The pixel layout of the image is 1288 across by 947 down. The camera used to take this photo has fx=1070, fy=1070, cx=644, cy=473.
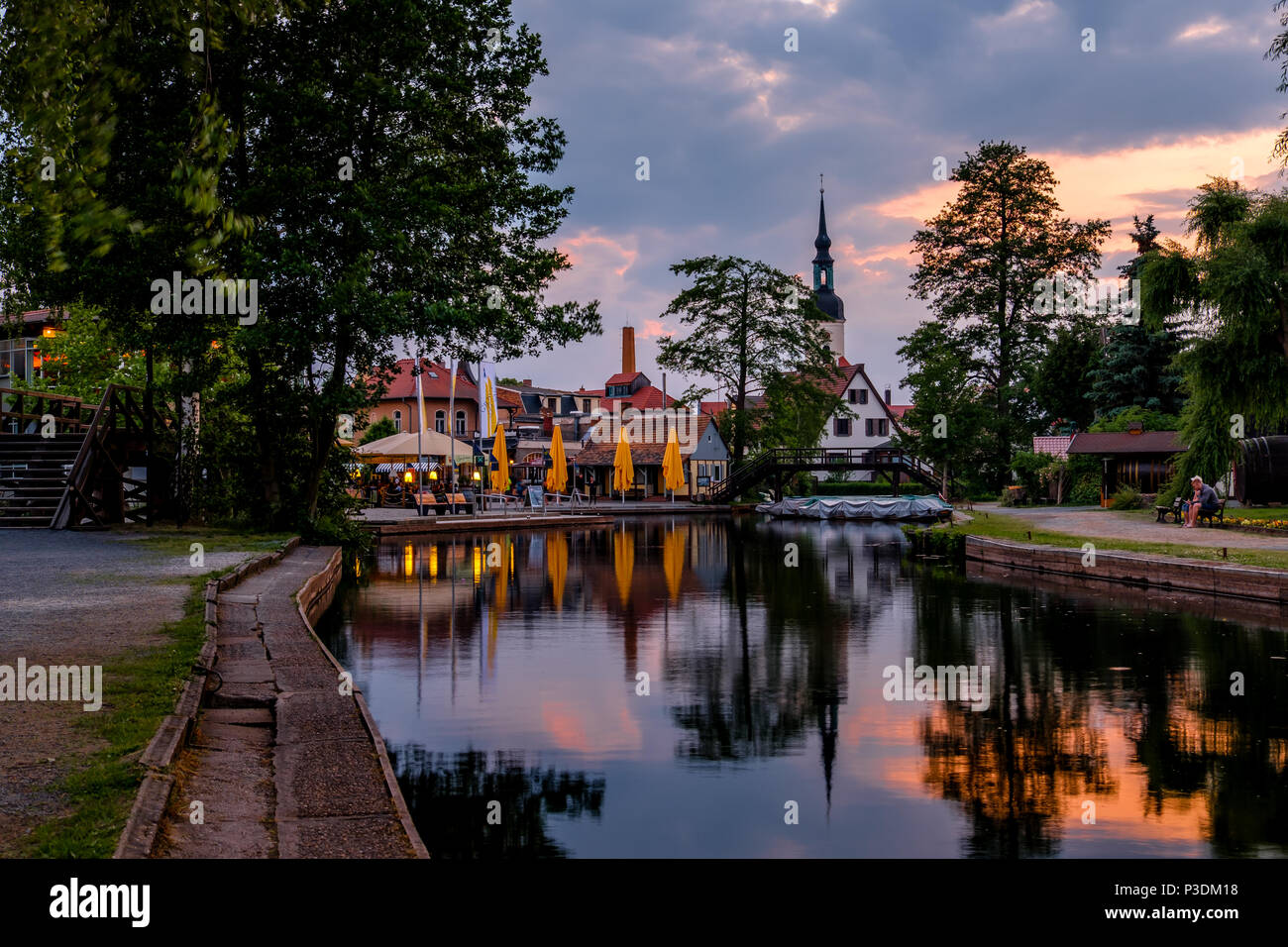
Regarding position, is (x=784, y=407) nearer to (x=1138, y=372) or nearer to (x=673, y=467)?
(x=673, y=467)

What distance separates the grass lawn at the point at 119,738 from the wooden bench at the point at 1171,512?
94.0ft

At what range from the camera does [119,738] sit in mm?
6918

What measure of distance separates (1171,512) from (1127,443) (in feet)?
45.9

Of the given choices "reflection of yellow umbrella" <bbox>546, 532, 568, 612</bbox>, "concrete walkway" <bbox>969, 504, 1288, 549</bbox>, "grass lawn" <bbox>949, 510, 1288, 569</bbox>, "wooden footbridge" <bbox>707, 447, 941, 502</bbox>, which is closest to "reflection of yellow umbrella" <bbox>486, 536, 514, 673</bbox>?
"reflection of yellow umbrella" <bbox>546, 532, 568, 612</bbox>

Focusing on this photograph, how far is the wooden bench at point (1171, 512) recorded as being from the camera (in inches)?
1267

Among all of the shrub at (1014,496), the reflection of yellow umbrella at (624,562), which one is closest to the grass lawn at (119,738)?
the reflection of yellow umbrella at (624,562)

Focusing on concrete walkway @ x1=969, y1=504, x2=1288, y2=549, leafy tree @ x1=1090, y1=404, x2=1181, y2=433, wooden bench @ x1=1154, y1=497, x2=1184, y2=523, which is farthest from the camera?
leafy tree @ x1=1090, y1=404, x2=1181, y2=433

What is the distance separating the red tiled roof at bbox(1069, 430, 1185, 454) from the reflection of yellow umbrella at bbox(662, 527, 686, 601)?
18851 millimetres

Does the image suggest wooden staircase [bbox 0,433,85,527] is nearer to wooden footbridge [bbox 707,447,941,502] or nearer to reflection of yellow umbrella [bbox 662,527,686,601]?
reflection of yellow umbrella [bbox 662,527,686,601]

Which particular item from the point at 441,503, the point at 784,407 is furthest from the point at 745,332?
the point at 441,503

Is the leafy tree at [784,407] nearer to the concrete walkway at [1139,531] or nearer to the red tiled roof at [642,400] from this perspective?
the concrete walkway at [1139,531]

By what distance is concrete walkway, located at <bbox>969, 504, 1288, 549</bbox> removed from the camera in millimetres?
24234

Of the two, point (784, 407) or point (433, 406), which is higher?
point (433, 406)
